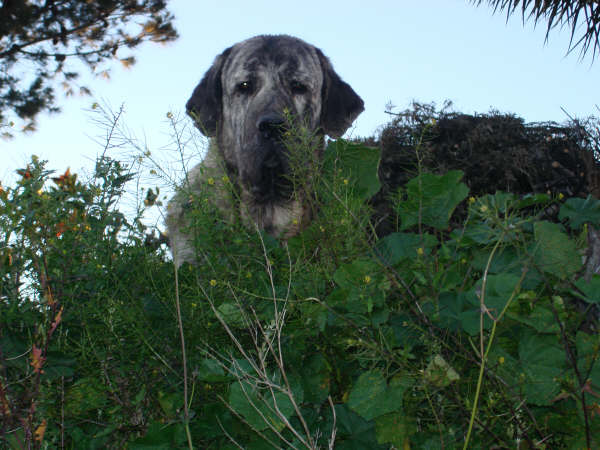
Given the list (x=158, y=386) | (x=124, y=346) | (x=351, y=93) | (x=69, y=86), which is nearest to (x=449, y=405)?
(x=158, y=386)

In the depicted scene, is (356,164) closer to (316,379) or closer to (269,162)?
(316,379)

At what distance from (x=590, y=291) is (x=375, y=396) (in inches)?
25.3

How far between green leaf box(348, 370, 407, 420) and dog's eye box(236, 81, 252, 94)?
3.43 m

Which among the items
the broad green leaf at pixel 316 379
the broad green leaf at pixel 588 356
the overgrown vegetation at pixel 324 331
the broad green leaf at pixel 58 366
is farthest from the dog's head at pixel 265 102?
the broad green leaf at pixel 588 356

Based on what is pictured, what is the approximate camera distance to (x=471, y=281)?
1.73 metres

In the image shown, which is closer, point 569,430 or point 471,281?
point 569,430

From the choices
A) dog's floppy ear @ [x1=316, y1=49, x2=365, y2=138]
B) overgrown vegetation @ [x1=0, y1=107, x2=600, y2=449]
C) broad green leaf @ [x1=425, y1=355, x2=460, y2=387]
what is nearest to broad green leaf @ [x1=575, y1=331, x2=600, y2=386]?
overgrown vegetation @ [x1=0, y1=107, x2=600, y2=449]

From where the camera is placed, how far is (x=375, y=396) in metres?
1.50

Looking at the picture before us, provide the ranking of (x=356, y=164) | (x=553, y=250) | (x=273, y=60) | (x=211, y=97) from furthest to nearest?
(x=211, y=97) → (x=273, y=60) → (x=356, y=164) → (x=553, y=250)

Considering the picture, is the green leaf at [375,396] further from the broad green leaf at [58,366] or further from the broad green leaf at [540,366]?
the broad green leaf at [58,366]

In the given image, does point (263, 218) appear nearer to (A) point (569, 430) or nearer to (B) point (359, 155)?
(B) point (359, 155)

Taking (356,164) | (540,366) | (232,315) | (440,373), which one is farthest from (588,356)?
(356,164)

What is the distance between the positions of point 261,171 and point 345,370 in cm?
232

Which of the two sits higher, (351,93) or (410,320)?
(351,93)
